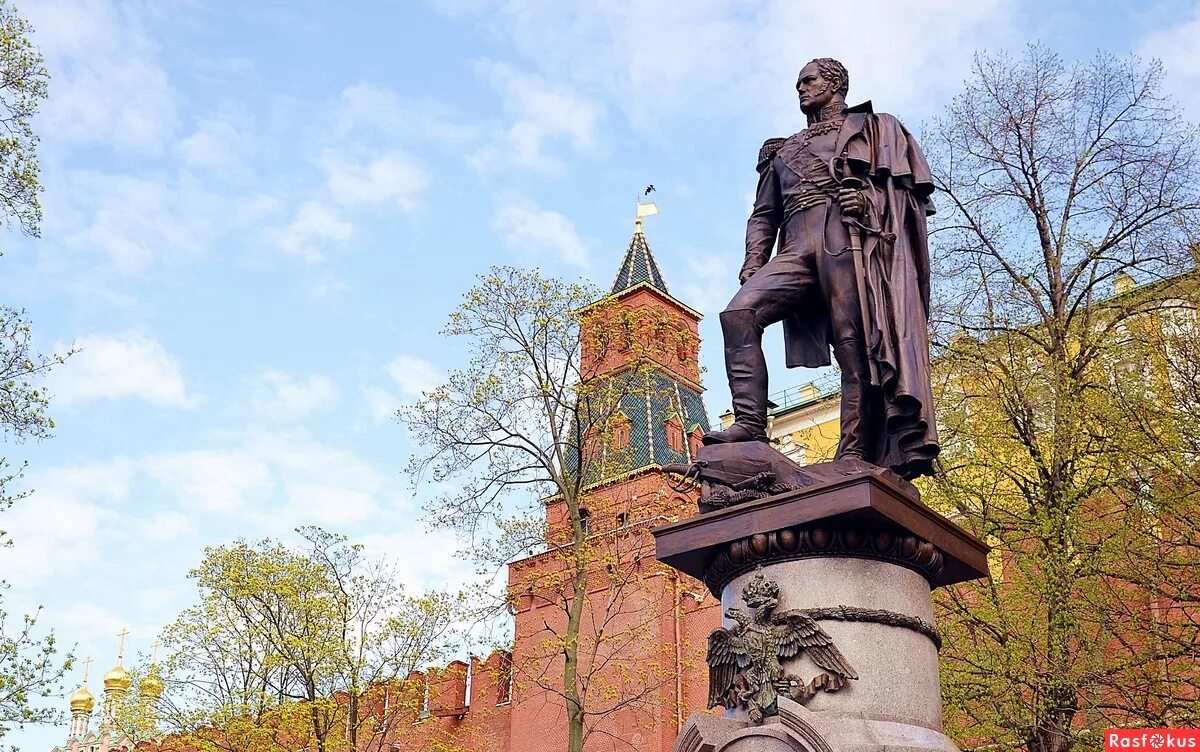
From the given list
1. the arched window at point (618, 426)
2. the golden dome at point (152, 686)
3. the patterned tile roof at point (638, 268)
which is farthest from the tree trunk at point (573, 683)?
the patterned tile roof at point (638, 268)

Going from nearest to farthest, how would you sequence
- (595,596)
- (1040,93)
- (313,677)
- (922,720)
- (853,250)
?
(922,720) → (853,250) → (1040,93) → (313,677) → (595,596)

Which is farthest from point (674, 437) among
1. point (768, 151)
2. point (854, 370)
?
point (854, 370)

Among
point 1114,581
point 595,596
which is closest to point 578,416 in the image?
point 595,596

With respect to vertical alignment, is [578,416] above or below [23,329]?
above

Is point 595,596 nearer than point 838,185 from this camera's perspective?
No

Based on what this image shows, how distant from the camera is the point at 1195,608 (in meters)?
15.4

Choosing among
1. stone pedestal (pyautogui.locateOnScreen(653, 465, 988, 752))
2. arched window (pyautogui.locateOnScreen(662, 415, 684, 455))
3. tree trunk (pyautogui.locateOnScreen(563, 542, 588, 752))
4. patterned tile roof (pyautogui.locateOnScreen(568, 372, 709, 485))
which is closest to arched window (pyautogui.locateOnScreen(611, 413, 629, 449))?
tree trunk (pyautogui.locateOnScreen(563, 542, 588, 752))

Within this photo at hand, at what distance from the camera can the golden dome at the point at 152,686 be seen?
2767 cm

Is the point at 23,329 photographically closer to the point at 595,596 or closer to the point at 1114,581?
the point at 1114,581

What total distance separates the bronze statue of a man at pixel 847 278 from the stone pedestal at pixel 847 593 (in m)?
0.44

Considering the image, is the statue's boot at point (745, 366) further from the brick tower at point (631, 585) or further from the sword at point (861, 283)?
the brick tower at point (631, 585)

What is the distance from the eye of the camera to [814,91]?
6.86 meters

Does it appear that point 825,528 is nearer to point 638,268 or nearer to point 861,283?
point 861,283

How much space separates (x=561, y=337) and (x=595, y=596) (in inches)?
330
